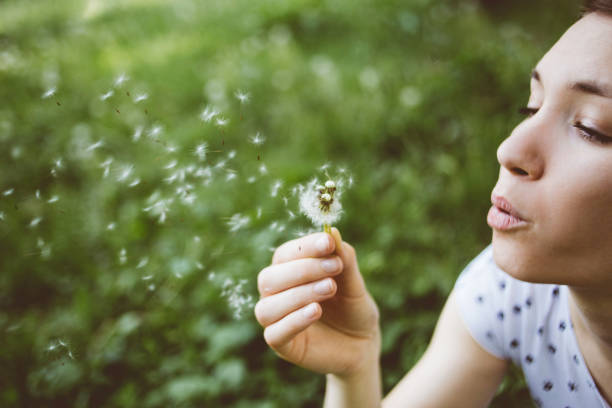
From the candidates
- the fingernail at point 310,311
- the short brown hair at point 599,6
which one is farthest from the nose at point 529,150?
the fingernail at point 310,311

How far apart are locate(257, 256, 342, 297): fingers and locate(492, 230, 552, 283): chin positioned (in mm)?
348

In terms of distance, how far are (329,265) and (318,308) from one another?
9 cm

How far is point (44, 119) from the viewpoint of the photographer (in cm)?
319

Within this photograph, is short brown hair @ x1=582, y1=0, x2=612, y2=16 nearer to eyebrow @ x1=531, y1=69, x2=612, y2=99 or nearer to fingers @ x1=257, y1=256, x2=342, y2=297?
eyebrow @ x1=531, y1=69, x2=612, y2=99

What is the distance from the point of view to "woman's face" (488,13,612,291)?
0.86 m

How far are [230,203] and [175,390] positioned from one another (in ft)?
3.85

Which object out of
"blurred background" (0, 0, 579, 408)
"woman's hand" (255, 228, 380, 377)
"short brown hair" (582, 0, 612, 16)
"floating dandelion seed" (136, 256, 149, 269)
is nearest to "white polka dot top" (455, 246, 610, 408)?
"woman's hand" (255, 228, 380, 377)

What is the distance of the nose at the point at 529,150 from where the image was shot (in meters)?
0.91

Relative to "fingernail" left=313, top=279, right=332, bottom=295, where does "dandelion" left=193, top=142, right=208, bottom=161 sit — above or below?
above

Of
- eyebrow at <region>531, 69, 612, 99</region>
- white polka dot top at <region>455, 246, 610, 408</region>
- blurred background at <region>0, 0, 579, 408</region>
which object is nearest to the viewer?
eyebrow at <region>531, 69, 612, 99</region>

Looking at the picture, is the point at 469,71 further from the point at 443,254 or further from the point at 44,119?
the point at 44,119

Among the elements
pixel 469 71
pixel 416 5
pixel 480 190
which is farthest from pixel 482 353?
pixel 416 5

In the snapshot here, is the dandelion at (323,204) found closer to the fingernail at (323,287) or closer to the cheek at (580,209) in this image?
the fingernail at (323,287)

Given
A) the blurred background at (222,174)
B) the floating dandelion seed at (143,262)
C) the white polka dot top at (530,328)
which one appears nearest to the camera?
the white polka dot top at (530,328)
